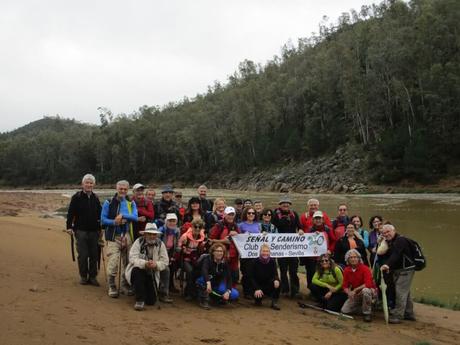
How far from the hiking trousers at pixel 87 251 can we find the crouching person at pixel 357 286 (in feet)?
16.0

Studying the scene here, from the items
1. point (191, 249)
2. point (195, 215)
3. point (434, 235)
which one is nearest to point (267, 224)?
point (195, 215)

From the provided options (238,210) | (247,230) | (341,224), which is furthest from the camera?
(238,210)

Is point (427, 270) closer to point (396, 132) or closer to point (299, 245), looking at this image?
point (299, 245)

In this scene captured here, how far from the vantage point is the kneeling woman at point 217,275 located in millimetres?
8133

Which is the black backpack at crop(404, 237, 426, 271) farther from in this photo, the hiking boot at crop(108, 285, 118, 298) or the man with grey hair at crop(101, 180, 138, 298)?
the hiking boot at crop(108, 285, 118, 298)

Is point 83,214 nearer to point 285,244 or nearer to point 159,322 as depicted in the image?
point 159,322

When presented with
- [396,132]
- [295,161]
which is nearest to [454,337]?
[396,132]

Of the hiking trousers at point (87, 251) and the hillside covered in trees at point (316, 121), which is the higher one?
the hillside covered in trees at point (316, 121)

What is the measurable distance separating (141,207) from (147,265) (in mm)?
1575

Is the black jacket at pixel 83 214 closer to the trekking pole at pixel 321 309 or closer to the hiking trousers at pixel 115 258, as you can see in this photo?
the hiking trousers at pixel 115 258

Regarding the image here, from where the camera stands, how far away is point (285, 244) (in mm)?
9289

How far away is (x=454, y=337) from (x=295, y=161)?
65.5 meters

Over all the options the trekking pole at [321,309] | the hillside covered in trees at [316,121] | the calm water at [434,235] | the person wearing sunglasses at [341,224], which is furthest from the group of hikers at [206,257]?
the hillside covered in trees at [316,121]

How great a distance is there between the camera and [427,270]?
1249cm
